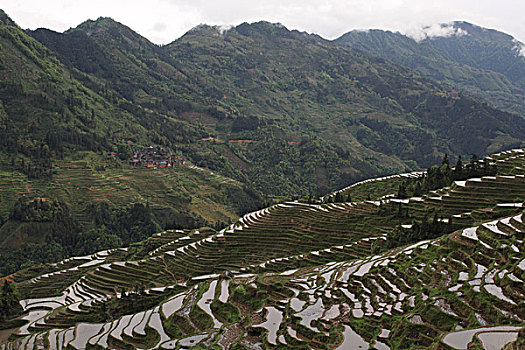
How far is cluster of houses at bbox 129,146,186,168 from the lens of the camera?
118125 millimetres

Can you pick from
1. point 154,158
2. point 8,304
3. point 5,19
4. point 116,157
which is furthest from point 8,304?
Result: point 5,19

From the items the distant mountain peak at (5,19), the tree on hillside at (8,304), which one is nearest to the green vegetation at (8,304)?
the tree on hillside at (8,304)

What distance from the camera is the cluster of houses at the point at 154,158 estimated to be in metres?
118

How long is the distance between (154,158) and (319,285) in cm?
9554

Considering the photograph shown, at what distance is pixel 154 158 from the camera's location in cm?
12331

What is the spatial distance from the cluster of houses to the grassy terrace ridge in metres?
56.6

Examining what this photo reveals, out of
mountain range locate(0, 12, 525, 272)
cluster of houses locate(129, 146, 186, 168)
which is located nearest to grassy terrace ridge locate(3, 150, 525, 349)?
mountain range locate(0, 12, 525, 272)

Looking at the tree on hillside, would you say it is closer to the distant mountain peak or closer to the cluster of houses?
the cluster of houses

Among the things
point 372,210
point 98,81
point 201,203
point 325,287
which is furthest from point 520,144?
point 325,287

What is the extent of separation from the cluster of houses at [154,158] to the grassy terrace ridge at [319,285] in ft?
186

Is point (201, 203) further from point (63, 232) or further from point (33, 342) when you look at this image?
point (33, 342)

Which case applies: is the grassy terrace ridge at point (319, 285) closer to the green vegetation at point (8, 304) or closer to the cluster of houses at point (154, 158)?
the green vegetation at point (8, 304)

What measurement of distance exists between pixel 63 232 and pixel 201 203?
3165cm

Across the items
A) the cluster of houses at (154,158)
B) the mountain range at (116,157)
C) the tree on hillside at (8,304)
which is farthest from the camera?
the cluster of houses at (154,158)
